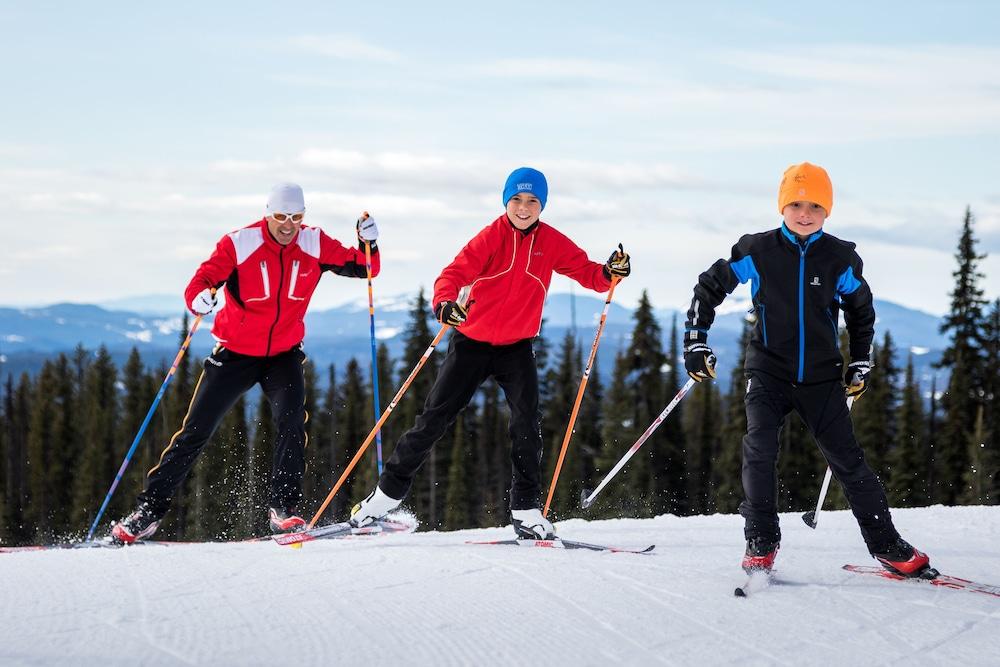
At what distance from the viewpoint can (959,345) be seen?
40469 millimetres

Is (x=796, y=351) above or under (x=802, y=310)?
under

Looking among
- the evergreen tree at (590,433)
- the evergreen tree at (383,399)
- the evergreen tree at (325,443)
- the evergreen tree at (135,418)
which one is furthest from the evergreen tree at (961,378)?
the evergreen tree at (135,418)

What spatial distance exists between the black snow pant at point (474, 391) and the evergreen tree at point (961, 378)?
34.8 meters

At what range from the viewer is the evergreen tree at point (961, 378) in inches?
1499

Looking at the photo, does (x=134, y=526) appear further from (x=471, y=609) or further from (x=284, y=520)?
(x=471, y=609)

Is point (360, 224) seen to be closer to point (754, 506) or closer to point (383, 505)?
point (383, 505)

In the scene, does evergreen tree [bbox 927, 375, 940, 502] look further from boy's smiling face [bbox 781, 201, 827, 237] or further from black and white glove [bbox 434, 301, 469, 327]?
boy's smiling face [bbox 781, 201, 827, 237]

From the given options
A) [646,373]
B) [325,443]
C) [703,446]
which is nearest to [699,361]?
[646,373]

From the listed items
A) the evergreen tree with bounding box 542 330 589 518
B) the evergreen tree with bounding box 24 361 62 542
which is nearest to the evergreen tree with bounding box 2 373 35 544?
the evergreen tree with bounding box 24 361 62 542

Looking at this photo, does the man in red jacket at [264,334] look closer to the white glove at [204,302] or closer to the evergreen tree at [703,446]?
the white glove at [204,302]

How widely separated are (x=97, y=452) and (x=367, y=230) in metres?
Result: 60.6

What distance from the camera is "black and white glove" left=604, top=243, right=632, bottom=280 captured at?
21.5 ft

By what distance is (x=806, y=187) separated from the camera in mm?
4969

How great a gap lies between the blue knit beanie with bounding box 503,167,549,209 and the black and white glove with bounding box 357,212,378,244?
147 centimetres
